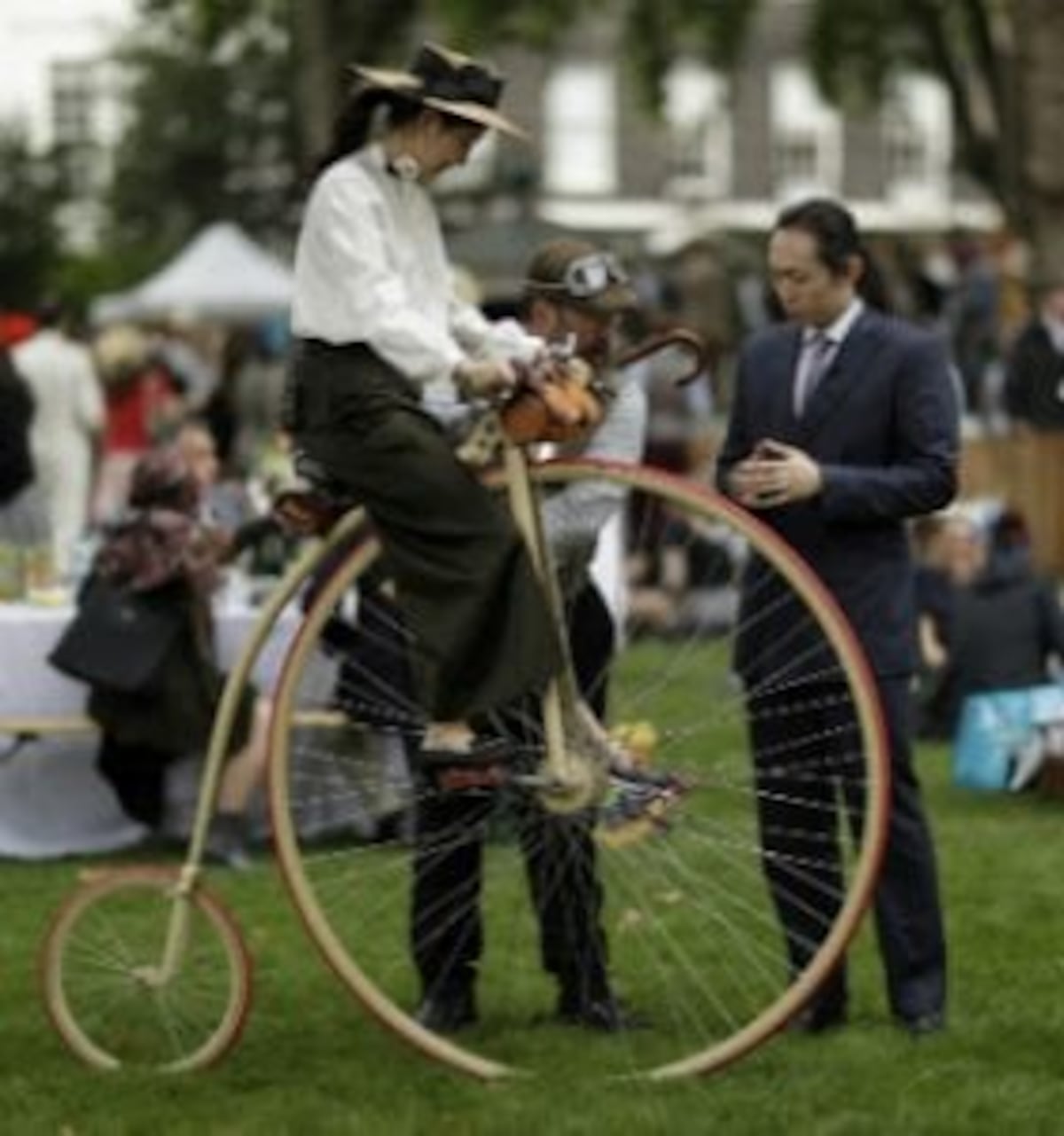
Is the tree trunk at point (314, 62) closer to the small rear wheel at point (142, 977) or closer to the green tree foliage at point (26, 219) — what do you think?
the green tree foliage at point (26, 219)

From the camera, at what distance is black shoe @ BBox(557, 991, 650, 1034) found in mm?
8367

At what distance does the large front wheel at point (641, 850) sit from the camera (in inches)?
295

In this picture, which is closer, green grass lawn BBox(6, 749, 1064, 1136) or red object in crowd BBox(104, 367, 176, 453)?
green grass lawn BBox(6, 749, 1064, 1136)

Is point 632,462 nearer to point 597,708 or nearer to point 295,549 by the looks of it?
point 597,708

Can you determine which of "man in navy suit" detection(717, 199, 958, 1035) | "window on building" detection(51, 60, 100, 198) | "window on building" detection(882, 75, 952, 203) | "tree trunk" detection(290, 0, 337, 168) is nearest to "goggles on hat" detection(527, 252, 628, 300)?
"man in navy suit" detection(717, 199, 958, 1035)

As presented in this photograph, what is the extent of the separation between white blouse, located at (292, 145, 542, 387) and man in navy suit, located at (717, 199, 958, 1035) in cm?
78

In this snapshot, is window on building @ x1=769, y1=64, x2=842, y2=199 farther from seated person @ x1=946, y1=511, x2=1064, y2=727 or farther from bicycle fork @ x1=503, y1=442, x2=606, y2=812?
bicycle fork @ x1=503, y1=442, x2=606, y2=812

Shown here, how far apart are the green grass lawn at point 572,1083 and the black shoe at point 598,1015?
0.12 metres

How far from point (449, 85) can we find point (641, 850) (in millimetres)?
1737

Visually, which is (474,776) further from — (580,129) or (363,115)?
(580,129)

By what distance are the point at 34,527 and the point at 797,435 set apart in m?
10.4

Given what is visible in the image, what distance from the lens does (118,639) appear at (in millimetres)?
11680

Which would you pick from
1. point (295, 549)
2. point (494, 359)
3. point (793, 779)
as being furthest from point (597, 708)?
point (295, 549)

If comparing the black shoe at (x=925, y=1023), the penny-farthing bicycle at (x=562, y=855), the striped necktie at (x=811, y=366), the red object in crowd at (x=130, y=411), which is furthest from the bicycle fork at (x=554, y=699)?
the red object in crowd at (x=130, y=411)
